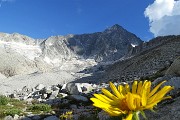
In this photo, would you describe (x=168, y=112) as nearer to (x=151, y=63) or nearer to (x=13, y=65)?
(x=151, y=63)

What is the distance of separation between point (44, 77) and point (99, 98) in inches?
4105

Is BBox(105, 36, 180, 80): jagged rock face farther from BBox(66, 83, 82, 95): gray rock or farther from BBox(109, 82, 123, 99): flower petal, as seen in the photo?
BBox(109, 82, 123, 99): flower petal

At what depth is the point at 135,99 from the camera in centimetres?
200

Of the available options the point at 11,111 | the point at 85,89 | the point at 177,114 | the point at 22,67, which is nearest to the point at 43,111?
the point at 11,111

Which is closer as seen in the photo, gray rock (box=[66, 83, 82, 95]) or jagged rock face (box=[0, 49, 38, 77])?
gray rock (box=[66, 83, 82, 95])

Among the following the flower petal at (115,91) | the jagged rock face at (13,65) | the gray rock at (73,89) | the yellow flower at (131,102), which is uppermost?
the jagged rock face at (13,65)

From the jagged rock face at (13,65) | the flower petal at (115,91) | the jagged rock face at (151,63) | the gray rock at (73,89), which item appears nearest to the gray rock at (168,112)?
the flower petal at (115,91)

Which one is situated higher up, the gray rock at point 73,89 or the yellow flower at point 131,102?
the gray rock at point 73,89

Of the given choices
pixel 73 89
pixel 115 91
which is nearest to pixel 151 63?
pixel 73 89

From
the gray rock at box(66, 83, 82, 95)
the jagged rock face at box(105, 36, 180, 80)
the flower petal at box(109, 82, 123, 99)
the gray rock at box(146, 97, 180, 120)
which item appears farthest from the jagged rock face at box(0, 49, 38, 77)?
the flower petal at box(109, 82, 123, 99)

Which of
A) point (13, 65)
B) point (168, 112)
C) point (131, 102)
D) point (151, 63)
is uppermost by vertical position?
point (13, 65)

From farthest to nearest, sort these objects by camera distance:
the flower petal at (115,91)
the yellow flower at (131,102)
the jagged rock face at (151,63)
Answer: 1. the jagged rock face at (151,63)
2. the flower petal at (115,91)
3. the yellow flower at (131,102)

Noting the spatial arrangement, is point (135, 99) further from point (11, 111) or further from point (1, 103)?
point (1, 103)

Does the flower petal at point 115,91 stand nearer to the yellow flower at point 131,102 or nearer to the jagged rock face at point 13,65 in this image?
the yellow flower at point 131,102
